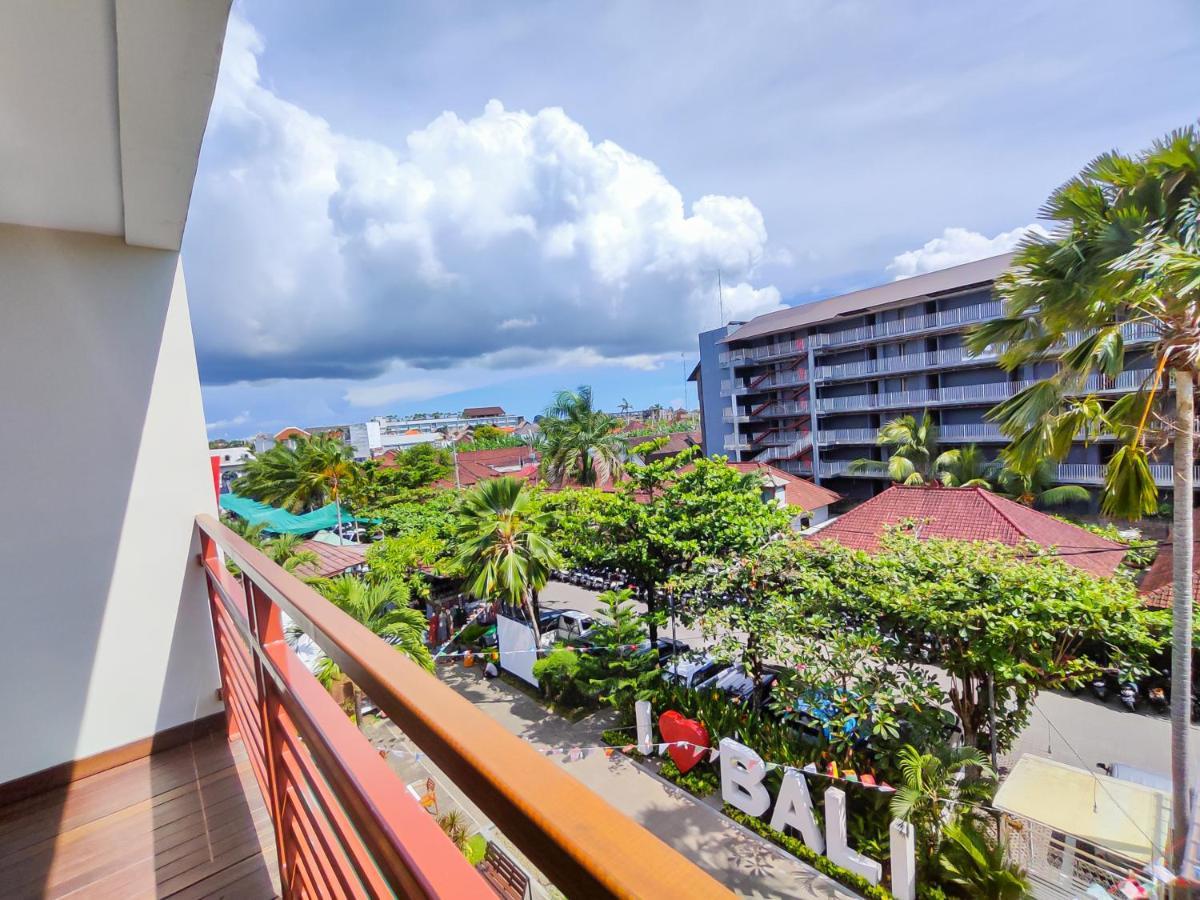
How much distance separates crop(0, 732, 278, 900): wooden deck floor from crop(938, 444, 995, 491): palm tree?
53.0 feet

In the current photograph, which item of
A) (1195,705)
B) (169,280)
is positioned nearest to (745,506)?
(1195,705)

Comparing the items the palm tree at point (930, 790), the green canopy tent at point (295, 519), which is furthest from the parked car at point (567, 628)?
the green canopy tent at point (295, 519)

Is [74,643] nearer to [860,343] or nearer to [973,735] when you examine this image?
[973,735]

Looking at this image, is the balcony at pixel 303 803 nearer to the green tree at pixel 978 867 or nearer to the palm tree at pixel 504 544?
the green tree at pixel 978 867

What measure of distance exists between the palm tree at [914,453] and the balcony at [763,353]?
5324 mm

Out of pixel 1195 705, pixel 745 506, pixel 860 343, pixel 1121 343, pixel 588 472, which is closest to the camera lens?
pixel 1121 343

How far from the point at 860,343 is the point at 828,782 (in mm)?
16970

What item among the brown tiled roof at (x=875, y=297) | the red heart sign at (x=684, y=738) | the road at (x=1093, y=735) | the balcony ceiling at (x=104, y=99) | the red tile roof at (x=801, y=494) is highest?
the brown tiled roof at (x=875, y=297)

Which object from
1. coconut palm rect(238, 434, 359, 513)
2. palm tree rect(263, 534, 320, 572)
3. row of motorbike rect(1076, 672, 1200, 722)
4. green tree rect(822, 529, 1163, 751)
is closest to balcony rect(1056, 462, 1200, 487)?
row of motorbike rect(1076, 672, 1200, 722)

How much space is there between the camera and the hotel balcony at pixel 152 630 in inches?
22.2

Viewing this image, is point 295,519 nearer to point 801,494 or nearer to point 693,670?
point 693,670

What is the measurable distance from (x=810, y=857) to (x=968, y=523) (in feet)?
17.3

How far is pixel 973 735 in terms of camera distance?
5.69m

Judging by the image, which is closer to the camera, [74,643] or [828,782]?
[74,643]
